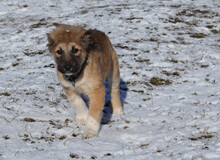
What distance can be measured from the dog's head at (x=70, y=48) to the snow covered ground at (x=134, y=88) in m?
1.29

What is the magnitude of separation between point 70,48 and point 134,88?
3.66m

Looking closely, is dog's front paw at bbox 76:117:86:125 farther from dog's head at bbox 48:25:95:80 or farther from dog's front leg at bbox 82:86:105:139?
dog's head at bbox 48:25:95:80

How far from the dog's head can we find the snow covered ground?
50.8 inches

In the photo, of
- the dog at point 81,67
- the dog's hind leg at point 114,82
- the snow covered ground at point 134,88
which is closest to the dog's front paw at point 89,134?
the dog at point 81,67

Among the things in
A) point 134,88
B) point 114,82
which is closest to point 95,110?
point 114,82

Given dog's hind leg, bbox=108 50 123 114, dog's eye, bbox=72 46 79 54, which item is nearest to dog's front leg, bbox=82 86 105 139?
dog's eye, bbox=72 46 79 54

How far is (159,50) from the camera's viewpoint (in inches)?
449

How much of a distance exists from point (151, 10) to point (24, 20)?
7.21 metres

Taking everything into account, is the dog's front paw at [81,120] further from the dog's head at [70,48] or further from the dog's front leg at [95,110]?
the dog's head at [70,48]

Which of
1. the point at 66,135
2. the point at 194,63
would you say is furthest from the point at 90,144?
the point at 194,63

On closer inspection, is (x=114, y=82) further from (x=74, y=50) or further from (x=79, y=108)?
(x=74, y=50)

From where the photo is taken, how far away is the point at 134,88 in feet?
28.2

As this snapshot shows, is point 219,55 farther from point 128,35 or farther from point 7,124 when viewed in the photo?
point 7,124

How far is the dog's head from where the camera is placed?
207 inches
